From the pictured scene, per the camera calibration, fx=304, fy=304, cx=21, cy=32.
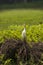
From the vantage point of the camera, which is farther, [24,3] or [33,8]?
[24,3]

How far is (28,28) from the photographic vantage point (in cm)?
734

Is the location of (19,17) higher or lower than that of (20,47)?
lower

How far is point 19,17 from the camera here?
40.7ft

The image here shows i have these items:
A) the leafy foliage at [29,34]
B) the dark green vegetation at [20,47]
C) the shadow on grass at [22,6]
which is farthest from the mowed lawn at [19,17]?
the dark green vegetation at [20,47]

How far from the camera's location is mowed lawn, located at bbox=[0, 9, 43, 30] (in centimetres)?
1116

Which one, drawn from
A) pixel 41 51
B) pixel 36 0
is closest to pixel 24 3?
pixel 36 0

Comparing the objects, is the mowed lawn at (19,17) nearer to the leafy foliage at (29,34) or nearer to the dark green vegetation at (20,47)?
the leafy foliage at (29,34)

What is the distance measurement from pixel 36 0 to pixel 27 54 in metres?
11.2

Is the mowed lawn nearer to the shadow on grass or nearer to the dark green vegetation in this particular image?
the shadow on grass

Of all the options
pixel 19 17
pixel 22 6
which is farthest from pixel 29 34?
pixel 22 6

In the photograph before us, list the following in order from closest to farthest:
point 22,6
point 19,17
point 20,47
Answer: point 20,47 < point 19,17 < point 22,6

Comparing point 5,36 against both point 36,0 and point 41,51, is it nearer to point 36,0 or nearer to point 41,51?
point 41,51

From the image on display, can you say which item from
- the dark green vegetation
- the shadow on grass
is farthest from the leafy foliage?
the shadow on grass

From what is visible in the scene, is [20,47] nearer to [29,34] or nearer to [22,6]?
[29,34]
